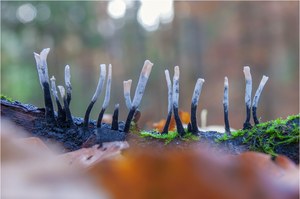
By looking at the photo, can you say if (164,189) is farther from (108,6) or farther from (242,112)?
(108,6)

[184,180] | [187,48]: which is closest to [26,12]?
[187,48]

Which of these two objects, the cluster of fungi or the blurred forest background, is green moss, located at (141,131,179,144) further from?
the blurred forest background

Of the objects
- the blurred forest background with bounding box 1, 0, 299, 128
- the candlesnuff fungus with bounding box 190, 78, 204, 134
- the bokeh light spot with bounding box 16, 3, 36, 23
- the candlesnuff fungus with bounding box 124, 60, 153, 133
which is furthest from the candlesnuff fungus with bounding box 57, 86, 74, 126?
the bokeh light spot with bounding box 16, 3, 36, 23

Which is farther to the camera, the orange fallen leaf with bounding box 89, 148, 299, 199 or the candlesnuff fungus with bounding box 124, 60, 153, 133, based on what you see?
the candlesnuff fungus with bounding box 124, 60, 153, 133

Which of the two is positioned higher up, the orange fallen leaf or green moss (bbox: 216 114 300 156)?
the orange fallen leaf

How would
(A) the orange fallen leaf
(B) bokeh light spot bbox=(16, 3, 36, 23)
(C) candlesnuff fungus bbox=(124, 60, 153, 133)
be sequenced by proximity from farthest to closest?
(B) bokeh light spot bbox=(16, 3, 36, 23), (C) candlesnuff fungus bbox=(124, 60, 153, 133), (A) the orange fallen leaf

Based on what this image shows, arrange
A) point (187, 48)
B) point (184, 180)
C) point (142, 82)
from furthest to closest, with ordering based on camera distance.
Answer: point (187, 48)
point (142, 82)
point (184, 180)

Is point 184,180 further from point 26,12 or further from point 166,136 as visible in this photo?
point 26,12
